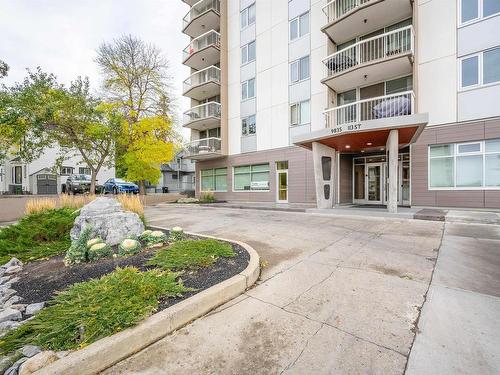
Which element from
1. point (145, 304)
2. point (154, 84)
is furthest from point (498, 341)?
point (154, 84)

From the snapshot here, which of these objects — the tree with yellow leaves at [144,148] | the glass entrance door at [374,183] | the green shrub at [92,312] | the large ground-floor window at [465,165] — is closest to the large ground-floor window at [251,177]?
the tree with yellow leaves at [144,148]

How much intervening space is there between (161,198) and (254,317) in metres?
20.5

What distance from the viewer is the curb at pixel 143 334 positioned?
6.38 ft

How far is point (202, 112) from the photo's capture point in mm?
22078

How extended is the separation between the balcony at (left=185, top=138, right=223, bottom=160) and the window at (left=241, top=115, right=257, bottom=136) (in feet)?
7.97

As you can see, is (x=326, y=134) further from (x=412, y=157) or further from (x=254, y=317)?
(x=254, y=317)

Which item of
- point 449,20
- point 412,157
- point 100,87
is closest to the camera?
point 449,20

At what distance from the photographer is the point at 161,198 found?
21625 millimetres

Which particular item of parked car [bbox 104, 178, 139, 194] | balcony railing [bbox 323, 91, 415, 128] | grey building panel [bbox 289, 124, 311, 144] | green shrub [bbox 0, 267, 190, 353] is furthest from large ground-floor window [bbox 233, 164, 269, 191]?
green shrub [bbox 0, 267, 190, 353]

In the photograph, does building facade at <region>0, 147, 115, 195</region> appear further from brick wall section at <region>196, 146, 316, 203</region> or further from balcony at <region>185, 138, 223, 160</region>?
brick wall section at <region>196, 146, 316, 203</region>

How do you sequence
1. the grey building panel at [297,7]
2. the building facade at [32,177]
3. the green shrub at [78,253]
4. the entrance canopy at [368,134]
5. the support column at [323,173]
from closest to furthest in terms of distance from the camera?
the green shrub at [78,253] → the entrance canopy at [368,134] → the support column at [323,173] → the grey building panel at [297,7] → the building facade at [32,177]

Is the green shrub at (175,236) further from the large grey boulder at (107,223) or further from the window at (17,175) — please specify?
the window at (17,175)

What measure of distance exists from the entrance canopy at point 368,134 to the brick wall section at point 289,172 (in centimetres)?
266

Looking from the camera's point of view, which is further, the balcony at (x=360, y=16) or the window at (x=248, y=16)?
the window at (x=248, y=16)
